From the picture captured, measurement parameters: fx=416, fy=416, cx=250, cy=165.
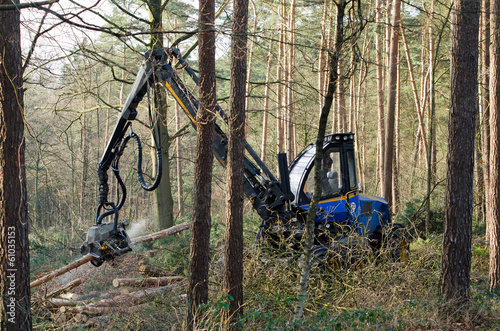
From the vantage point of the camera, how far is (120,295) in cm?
771

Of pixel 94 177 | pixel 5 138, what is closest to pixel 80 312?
pixel 5 138

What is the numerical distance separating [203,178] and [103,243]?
7.52ft

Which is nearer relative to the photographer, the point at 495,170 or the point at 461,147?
the point at 461,147

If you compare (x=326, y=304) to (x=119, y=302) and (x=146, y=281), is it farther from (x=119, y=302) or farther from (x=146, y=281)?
(x=146, y=281)

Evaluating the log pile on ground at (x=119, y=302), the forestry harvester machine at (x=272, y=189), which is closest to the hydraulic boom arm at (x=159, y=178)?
the forestry harvester machine at (x=272, y=189)

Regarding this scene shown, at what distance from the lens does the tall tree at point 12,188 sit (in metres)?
4.85

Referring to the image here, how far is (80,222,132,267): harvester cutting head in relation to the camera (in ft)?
22.1

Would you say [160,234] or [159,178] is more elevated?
[159,178]

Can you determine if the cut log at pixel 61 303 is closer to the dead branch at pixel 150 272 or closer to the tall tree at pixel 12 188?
the dead branch at pixel 150 272

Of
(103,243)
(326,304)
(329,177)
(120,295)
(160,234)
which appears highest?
(329,177)

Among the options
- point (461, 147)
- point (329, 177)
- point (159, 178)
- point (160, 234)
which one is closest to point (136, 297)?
point (159, 178)

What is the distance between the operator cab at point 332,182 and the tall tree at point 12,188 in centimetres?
456

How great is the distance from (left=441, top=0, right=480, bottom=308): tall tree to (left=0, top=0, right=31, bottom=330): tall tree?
5.65 metres

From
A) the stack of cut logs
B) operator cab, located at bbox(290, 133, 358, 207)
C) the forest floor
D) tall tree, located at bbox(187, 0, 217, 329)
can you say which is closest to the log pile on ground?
the stack of cut logs
